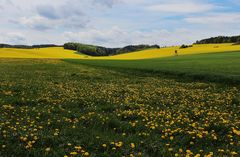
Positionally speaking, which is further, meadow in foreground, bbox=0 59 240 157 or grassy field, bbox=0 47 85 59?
grassy field, bbox=0 47 85 59

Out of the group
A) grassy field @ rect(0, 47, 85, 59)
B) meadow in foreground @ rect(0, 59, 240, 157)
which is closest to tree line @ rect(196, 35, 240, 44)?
grassy field @ rect(0, 47, 85, 59)

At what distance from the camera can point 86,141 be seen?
8.59m

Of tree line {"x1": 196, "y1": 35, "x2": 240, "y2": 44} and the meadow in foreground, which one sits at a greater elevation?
tree line {"x1": 196, "y1": 35, "x2": 240, "y2": 44}

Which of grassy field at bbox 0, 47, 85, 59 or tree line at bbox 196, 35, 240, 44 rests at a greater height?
tree line at bbox 196, 35, 240, 44

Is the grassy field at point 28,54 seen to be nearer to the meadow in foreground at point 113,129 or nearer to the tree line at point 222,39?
the tree line at point 222,39

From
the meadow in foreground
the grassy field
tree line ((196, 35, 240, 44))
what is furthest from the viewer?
tree line ((196, 35, 240, 44))

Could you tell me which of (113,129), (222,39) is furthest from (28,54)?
(113,129)

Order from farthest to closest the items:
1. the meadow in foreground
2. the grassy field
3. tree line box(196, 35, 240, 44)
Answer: tree line box(196, 35, 240, 44) < the grassy field < the meadow in foreground

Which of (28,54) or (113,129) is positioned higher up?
(28,54)

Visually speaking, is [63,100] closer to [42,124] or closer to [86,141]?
[42,124]

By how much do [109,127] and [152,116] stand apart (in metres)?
2.29

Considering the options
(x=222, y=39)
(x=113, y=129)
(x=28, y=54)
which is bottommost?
(x=113, y=129)

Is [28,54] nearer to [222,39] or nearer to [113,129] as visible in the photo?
[222,39]

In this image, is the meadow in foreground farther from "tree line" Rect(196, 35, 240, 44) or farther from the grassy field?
"tree line" Rect(196, 35, 240, 44)
